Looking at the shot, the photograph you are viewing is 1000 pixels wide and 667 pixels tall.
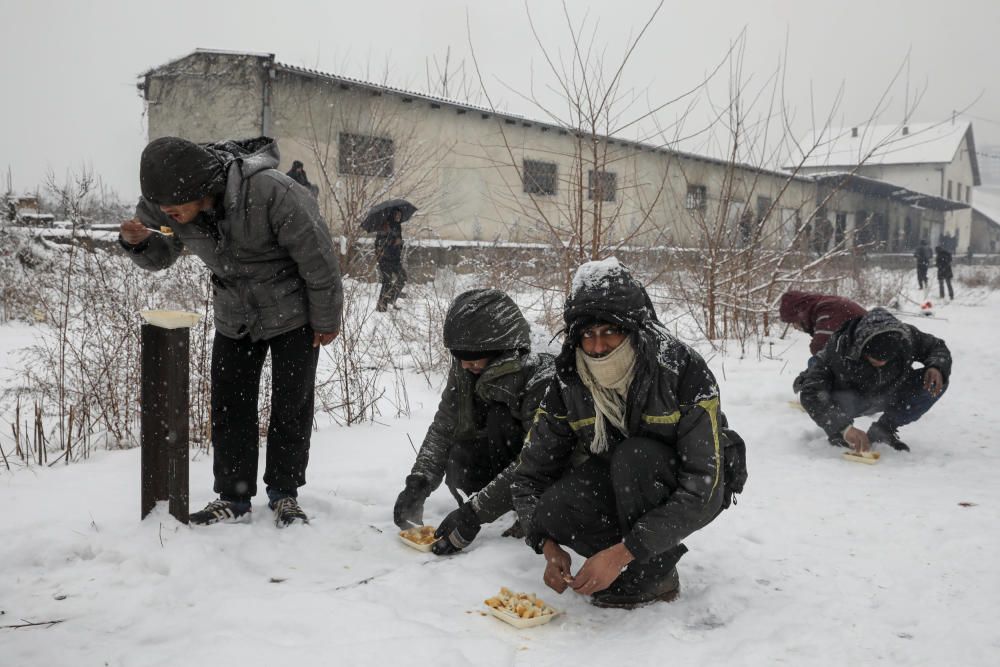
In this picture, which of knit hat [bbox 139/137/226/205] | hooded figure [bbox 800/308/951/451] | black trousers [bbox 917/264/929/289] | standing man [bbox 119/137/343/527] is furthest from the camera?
black trousers [bbox 917/264/929/289]

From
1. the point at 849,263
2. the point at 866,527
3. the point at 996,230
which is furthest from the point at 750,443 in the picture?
the point at 996,230

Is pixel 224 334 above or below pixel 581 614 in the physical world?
above

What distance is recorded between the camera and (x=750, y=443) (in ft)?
15.5

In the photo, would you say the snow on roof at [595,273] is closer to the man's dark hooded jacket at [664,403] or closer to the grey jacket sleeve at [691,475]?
the man's dark hooded jacket at [664,403]

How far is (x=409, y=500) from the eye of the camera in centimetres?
317

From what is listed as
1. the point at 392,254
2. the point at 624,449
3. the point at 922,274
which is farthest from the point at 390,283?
the point at 922,274

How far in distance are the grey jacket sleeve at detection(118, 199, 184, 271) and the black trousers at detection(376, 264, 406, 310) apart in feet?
11.4

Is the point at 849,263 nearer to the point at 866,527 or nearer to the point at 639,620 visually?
the point at 866,527

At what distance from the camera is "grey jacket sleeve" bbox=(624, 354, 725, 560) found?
7.29 ft

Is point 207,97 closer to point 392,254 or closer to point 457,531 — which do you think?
point 392,254

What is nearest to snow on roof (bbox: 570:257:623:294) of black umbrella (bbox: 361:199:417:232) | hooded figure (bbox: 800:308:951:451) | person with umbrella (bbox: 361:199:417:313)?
→ hooded figure (bbox: 800:308:951:451)

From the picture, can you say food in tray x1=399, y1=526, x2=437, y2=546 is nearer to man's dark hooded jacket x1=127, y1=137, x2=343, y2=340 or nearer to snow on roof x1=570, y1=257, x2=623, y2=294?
man's dark hooded jacket x1=127, y1=137, x2=343, y2=340

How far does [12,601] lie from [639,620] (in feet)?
6.78

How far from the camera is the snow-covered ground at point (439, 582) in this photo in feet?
7.02
